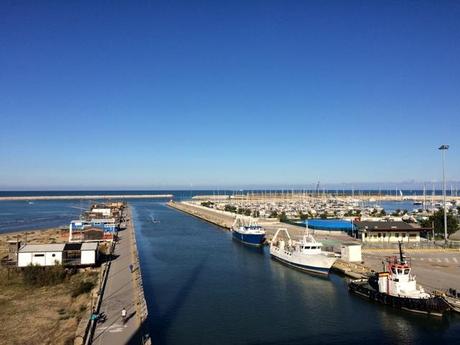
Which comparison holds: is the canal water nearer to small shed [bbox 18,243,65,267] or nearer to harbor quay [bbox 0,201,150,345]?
harbor quay [bbox 0,201,150,345]

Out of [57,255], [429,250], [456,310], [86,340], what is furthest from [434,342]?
[57,255]

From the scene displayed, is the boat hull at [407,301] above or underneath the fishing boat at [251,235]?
underneath

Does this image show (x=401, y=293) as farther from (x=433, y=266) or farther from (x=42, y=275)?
(x=42, y=275)

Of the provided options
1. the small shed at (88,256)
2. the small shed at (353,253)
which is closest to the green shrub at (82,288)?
the small shed at (88,256)

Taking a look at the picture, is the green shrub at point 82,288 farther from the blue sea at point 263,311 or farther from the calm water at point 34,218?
the calm water at point 34,218

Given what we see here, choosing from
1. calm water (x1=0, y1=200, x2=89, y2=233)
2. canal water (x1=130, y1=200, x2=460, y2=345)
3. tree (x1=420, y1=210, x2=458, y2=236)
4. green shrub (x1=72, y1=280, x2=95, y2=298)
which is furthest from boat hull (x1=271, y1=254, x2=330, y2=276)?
calm water (x1=0, y1=200, x2=89, y2=233)

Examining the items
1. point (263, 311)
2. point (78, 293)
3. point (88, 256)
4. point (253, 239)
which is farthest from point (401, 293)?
point (253, 239)
